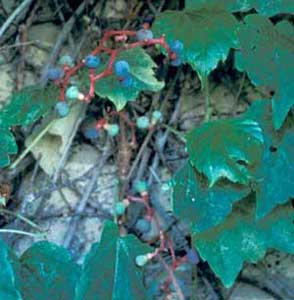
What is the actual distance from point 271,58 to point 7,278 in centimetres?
50

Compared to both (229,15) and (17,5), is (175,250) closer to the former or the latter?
(229,15)

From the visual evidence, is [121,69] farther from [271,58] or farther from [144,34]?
[271,58]

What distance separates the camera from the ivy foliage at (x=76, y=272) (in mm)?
1244

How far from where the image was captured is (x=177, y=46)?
134 centimetres

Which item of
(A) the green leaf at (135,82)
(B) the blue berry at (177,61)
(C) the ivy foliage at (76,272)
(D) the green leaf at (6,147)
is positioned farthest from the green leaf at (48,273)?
(B) the blue berry at (177,61)

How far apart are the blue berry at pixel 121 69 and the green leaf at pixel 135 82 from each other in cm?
2

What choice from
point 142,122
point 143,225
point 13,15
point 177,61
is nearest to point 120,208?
point 143,225

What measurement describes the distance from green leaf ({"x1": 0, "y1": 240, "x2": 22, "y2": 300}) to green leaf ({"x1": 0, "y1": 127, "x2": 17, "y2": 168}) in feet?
0.40

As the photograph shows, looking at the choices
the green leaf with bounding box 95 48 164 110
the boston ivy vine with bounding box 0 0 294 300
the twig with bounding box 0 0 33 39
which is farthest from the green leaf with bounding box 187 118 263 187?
the twig with bounding box 0 0 33 39

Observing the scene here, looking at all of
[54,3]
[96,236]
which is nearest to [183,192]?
[96,236]

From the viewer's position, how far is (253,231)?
4.22 ft

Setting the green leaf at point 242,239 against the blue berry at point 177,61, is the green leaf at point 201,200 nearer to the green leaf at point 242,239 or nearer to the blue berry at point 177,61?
the green leaf at point 242,239

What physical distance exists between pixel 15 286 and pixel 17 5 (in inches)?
21.0

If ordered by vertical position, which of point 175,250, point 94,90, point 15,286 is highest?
point 94,90
